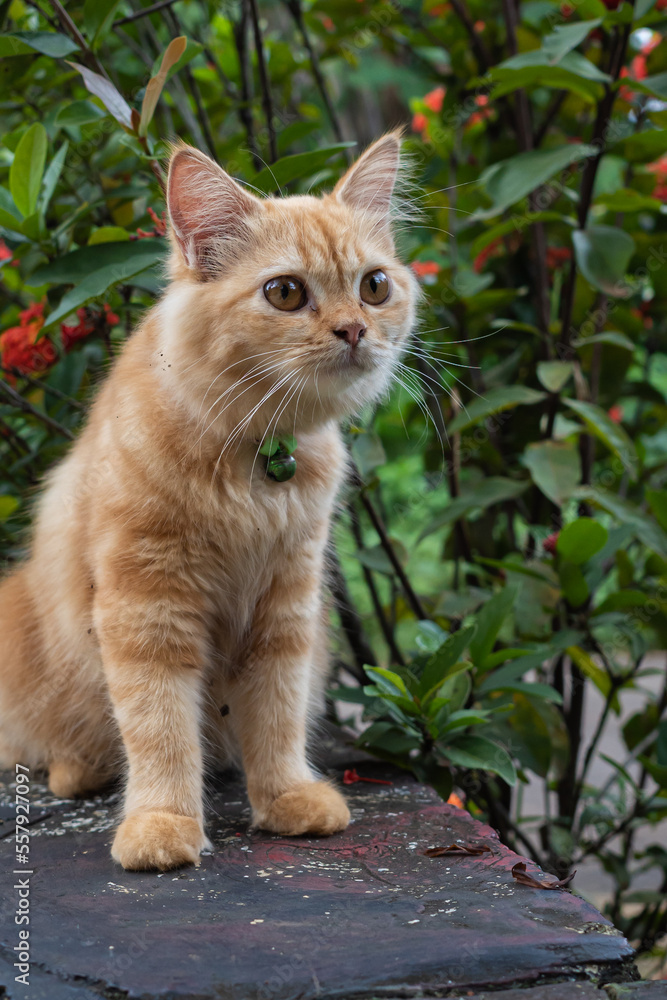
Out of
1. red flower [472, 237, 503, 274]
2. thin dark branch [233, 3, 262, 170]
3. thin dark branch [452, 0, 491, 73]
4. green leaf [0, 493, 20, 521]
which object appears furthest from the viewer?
red flower [472, 237, 503, 274]

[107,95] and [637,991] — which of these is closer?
[637,991]

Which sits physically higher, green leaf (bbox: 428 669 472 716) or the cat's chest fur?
the cat's chest fur

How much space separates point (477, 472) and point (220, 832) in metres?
1.42

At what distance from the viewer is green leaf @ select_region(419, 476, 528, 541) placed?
2172 mm

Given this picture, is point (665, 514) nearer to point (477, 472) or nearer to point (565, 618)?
point (565, 618)

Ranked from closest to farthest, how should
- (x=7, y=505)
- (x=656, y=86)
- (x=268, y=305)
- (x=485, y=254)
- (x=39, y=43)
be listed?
(x=268, y=305) → (x=39, y=43) → (x=656, y=86) → (x=7, y=505) → (x=485, y=254)

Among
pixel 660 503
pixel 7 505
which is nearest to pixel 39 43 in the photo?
pixel 7 505

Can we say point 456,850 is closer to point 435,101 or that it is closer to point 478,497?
point 478,497

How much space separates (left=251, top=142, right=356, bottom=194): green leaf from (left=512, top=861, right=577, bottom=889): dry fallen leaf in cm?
133

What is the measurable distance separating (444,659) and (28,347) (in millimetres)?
1201

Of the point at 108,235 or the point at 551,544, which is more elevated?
the point at 108,235

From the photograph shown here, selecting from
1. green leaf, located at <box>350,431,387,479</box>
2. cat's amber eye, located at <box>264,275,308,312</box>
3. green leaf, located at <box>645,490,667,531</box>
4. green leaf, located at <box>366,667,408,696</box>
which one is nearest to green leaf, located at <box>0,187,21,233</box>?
cat's amber eye, located at <box>264,275,308,312</box>

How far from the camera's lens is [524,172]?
6.55ft

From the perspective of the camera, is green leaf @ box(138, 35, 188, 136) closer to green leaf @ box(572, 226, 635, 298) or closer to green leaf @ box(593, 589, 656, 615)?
green leaf @ box(572, 226, 635, 298)
